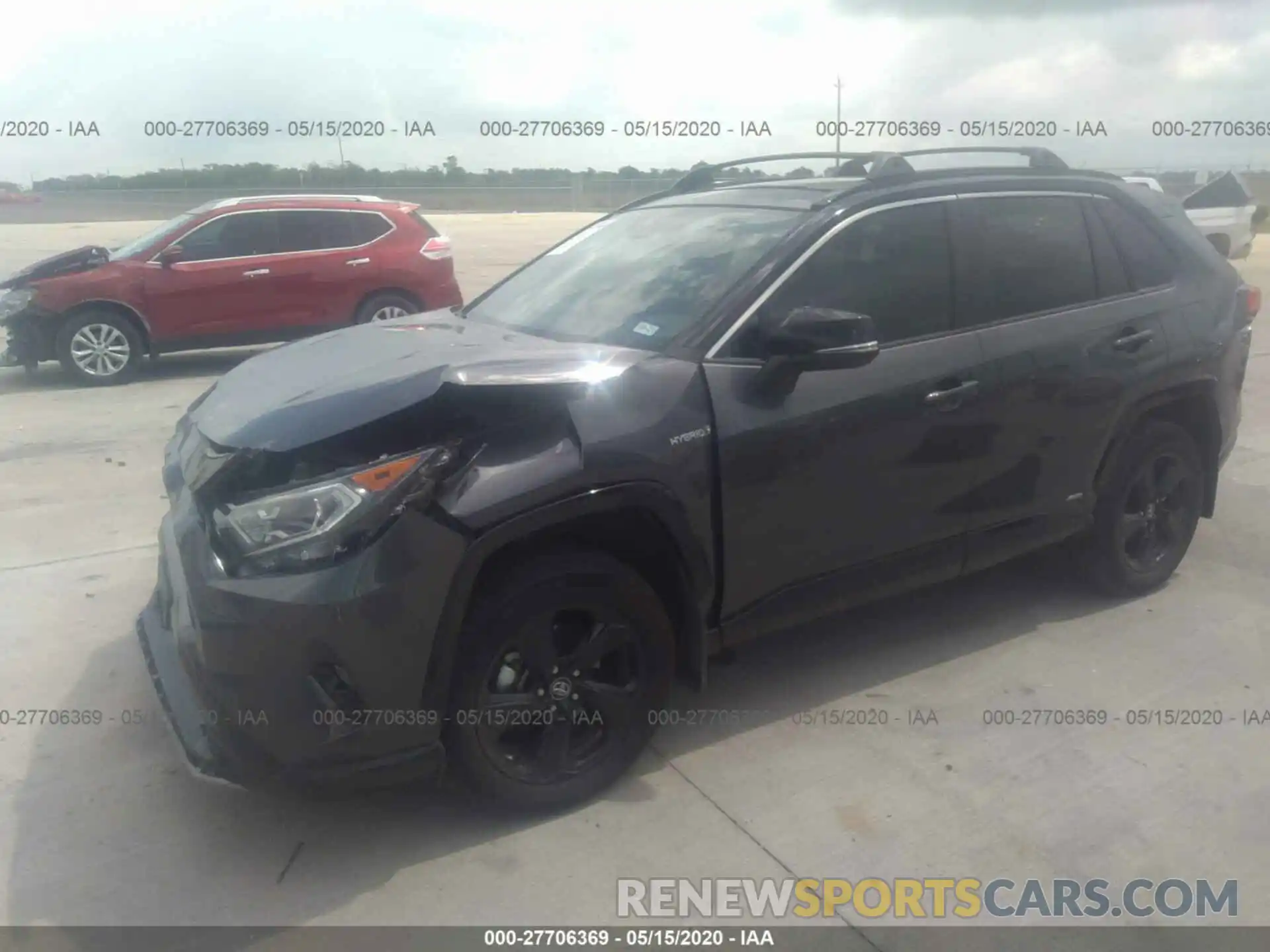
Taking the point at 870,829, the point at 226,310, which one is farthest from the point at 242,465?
the point at 226,310

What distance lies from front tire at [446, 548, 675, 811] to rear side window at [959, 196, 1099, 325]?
5.87 ft

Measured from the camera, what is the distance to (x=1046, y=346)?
4.37 metres

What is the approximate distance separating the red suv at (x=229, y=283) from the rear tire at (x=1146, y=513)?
8239 mm

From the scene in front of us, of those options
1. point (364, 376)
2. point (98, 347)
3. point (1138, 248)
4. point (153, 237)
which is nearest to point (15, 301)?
point (98, 347)

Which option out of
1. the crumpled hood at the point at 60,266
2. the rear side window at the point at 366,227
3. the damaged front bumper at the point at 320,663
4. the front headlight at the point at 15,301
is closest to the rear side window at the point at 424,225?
the rear side window at the point at 366,227

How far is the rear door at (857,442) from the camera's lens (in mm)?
3646

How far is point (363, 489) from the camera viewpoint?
2953 mm

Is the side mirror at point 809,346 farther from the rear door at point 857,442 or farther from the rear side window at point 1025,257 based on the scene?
the rear side window at point 1025,257

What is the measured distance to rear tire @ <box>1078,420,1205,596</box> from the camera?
190 inches

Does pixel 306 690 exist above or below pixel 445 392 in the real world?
below

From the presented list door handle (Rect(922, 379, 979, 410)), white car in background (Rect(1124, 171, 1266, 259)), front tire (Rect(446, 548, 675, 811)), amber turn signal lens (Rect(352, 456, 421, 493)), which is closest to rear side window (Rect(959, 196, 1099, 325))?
door handle (Rect(922, 379, 979, 410))

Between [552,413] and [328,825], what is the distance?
1.42 m

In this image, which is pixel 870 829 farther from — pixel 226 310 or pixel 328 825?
pixel 226 310

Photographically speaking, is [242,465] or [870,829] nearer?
[242,465]
